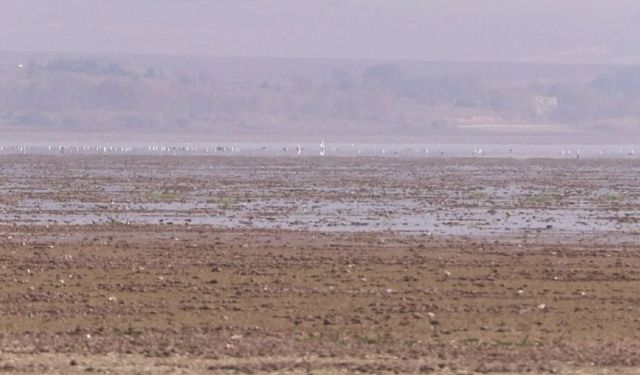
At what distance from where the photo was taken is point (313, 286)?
1886cm

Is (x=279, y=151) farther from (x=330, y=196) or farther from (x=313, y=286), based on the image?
(x=313, y=286)

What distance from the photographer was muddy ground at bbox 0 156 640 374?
1405cm

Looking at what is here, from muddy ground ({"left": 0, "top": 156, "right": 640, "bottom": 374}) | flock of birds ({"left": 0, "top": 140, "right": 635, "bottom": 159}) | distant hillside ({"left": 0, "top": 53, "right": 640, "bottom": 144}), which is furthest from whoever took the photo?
distant hillside ({"left": 0, "top": 53, "right": 640, "bottom": 144})

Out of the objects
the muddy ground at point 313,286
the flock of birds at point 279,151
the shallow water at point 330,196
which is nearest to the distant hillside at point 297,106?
the flock of birds at point 279,151

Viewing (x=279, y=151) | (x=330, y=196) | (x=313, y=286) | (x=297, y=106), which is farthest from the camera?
(x=297, y=106)

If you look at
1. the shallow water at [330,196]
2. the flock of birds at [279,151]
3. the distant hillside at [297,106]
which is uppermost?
the distant hillside at [297,106]

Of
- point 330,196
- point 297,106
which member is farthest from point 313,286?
point 297,106

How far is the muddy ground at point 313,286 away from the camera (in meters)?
14.0

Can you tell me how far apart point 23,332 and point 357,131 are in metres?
131

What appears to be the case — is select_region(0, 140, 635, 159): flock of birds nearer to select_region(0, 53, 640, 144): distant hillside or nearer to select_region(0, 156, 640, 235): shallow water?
select_region(0, 156, 640, 235): shallow water

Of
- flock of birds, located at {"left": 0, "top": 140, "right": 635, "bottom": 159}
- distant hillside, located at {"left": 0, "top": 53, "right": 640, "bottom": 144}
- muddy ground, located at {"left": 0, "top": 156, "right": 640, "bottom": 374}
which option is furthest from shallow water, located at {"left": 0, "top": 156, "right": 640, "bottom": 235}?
distant hillside, located at {"left": 0, "top": 53, "right": 640, "bottom": 144}

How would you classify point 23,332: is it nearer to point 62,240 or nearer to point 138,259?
point 138,259

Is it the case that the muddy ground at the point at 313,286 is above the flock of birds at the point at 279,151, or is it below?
above

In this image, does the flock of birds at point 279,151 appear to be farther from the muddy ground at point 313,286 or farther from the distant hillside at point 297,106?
the distant hillside at point 297,106
